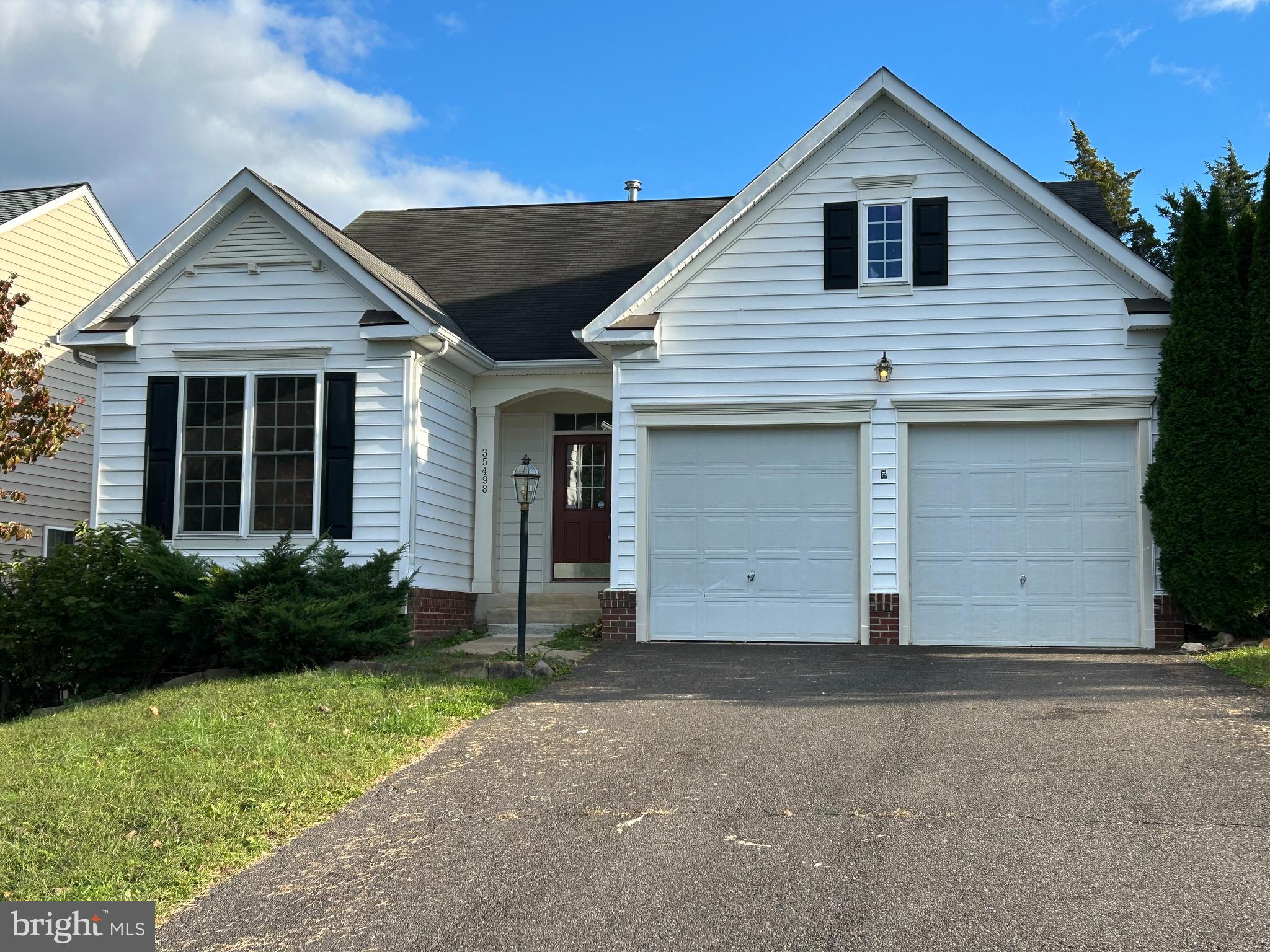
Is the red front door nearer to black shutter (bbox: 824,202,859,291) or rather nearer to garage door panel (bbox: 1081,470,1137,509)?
black shutter (bbox: 824,202,859,291)

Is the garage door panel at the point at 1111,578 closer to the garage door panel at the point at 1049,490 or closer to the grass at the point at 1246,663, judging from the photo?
the garage door panel at the point at 1049,490

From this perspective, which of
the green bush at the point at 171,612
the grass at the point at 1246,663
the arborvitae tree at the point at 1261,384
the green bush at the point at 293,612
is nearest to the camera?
the grass at the point at 1246,663

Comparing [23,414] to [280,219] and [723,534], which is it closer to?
[280,219]

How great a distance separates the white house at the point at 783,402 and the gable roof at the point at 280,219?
37 millimetres

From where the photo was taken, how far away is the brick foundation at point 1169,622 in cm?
1316

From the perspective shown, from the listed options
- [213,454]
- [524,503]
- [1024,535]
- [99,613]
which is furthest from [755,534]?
[99,613]

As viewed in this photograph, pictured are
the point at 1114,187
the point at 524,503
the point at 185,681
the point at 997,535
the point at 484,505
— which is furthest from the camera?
the point at 1114,187

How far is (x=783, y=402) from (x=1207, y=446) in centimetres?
445

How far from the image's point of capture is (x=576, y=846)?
6340 mm

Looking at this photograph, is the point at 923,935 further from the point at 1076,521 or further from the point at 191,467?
the point at 191,467

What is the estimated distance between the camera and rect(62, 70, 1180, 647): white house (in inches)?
535

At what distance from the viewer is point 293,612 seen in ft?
37.6

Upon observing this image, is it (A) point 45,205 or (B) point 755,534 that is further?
(A) point 45,205

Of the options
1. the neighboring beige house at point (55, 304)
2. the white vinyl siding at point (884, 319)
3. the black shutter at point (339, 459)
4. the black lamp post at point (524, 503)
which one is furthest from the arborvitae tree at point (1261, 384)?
the neighboring beige house at point (55, 304)
